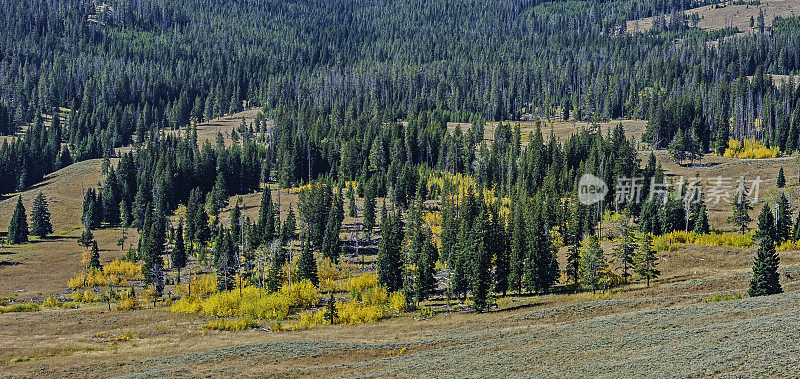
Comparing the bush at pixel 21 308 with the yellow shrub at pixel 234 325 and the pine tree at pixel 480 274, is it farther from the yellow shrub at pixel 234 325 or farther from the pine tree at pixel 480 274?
the pine tree at pixel 480 274

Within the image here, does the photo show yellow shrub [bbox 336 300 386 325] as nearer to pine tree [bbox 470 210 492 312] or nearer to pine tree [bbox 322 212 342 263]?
pine tree [bbox 470 210 492 312]

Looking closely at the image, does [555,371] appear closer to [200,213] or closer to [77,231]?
[200,213]

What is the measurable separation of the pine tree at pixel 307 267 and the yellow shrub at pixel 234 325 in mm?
14944

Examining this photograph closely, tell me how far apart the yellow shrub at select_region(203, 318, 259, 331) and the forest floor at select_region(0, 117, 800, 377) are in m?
1.80

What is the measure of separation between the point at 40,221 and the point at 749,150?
155m

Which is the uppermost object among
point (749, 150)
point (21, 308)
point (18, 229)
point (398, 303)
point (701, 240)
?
point (749, 150)

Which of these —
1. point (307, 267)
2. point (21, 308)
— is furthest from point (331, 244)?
point (21, 308)

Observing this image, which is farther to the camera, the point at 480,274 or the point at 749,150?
the point at 749,150

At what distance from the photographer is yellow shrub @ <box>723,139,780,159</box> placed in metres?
158

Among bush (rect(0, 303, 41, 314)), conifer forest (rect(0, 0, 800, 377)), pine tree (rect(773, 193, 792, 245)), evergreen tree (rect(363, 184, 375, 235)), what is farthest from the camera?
evergreen tree (rect(363, 184, 375, 235))

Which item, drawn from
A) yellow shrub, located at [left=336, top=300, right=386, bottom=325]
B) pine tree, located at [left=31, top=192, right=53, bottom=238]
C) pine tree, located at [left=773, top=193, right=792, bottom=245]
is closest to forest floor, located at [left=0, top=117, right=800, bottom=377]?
yellow shrub, located at [left=336, top=300, right=386, bottom=325]

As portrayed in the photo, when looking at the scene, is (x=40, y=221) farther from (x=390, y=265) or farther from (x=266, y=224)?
(x=390, y=265)

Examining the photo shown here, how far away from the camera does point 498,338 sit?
5619 centimetres

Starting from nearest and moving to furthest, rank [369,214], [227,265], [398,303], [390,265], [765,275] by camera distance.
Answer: [765,275] → [398,303] → [390,265] → [227,265] → [369,214]
